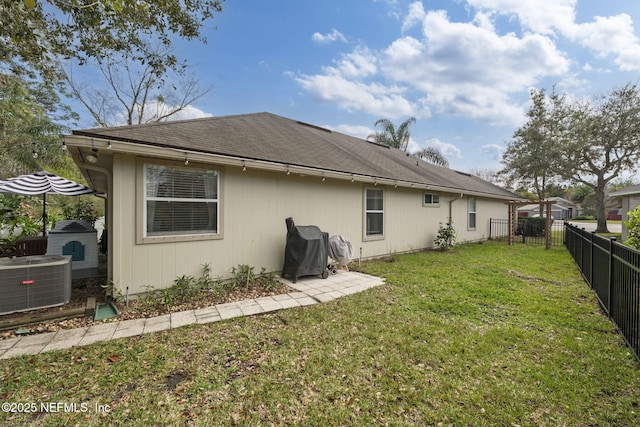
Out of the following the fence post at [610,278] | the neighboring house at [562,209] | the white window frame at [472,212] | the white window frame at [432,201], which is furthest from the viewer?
the neighboring house at [562,209]

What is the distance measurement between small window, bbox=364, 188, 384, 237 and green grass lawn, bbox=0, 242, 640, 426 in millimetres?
3726

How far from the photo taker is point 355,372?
2457 millimetres

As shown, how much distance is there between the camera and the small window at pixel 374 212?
7.48 m

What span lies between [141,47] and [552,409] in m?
8.25

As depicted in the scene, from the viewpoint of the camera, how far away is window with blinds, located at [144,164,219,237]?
13.9ft

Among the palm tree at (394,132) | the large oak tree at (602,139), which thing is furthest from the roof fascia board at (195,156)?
the large oak tree at (602,139)

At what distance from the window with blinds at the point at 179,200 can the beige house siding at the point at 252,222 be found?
16 centimetres

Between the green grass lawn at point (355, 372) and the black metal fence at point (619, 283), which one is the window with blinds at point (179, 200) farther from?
the black metal fence at point (619, 283)

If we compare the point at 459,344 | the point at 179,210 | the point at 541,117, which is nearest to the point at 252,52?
the point at 179,210

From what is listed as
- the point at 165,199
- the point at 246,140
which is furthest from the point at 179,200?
the point at 246,140

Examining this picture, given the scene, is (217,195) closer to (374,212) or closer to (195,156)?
(195,156)

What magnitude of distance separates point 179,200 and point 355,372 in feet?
12.4

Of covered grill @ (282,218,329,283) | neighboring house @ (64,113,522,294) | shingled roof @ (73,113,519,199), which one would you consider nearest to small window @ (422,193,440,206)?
shingled roof @ (73,113,519,199)

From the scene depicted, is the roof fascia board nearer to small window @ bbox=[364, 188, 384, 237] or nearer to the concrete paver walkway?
small window @ bbox=[364, 188, 384, 237]
